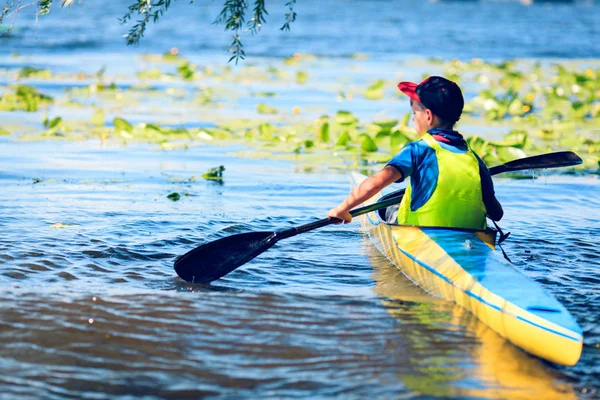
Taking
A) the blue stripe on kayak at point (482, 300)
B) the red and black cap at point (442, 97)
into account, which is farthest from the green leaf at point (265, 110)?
the blue stripe on kayak at point (482, 300)

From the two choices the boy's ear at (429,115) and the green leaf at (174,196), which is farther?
the green leaf at (174,196)

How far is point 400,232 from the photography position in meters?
5.32

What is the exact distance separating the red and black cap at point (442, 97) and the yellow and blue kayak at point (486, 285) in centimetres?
69

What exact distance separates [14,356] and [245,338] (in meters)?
1.10

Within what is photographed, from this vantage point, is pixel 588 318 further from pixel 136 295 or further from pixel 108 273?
pixel 108 273

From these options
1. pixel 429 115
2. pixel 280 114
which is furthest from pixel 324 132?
pixel 429 115

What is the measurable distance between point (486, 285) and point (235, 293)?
59.1 inches

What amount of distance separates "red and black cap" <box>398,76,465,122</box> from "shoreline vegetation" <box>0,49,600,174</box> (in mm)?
4046

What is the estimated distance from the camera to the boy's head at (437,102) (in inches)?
196

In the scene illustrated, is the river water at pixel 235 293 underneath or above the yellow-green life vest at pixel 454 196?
underneath

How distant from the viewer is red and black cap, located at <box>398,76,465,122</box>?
4.98 meters

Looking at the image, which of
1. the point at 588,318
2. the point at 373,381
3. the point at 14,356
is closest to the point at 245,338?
the point at 373,381

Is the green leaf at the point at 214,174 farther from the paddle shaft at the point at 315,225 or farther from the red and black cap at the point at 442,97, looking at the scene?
the red and black cap at the point at 442,97

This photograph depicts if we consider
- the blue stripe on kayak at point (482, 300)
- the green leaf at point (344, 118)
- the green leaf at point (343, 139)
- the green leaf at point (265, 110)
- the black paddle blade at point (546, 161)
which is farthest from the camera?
the green leaf at point (265, 110)
